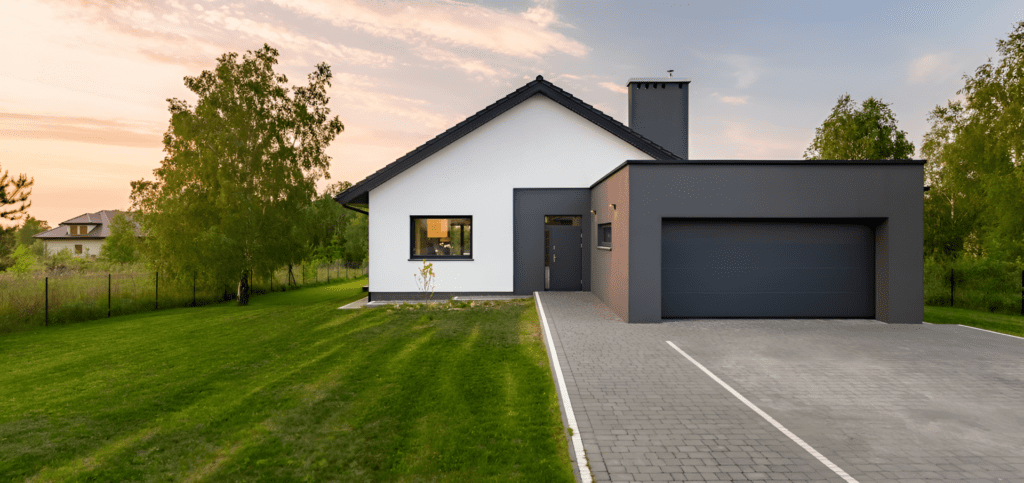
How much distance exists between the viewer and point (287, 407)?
16.6 ft

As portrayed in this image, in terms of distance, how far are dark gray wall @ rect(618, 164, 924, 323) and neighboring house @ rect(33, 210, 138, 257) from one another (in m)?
71.1

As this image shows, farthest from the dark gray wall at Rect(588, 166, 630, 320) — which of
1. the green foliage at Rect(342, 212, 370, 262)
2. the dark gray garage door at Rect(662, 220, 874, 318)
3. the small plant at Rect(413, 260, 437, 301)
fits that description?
the green foliage at Rect(342, 212, 370, 262)

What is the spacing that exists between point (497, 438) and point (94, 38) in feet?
50.8

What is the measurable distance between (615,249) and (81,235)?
73672mm

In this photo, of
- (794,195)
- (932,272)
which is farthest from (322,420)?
(932,272)

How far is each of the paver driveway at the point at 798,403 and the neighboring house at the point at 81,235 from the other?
72.1m

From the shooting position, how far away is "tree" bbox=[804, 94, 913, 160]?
23.2 metres

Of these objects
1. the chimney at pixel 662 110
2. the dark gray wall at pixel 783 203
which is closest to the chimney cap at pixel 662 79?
the chimney at pixel 662 110

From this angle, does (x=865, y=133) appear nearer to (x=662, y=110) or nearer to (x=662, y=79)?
(x=662, y=110)

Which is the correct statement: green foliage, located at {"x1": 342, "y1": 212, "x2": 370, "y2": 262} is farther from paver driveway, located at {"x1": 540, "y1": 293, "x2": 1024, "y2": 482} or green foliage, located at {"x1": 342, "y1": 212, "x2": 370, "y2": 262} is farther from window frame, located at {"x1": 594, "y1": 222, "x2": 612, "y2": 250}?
paver driveway, located at {"x1": 540, "y1": 293, "x2": 1024, "y2": 482}

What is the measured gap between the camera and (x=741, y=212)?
924 centimetres

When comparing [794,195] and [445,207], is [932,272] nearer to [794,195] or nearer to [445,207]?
[794,195]

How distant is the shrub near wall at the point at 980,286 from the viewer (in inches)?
529

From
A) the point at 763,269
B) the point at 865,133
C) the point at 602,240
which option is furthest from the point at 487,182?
the point at 865,133
